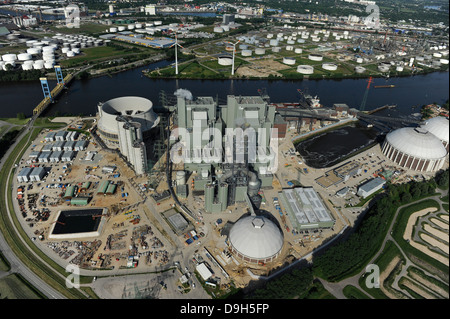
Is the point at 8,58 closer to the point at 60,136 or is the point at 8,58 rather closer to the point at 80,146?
the point at 60,136

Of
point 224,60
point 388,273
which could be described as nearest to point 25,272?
point 388,273

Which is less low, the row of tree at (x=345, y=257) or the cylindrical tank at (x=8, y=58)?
the cylindrical tank at (x=8, y=58)

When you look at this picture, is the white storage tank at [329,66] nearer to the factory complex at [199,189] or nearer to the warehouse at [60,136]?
the factory complex at [199,189]

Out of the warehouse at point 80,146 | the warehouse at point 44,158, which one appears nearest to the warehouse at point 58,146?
Answer: the warehouse at point 80,146

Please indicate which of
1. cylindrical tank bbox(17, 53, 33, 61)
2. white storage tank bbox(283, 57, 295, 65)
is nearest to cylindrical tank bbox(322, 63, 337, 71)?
white storage tank bbox(283, 57, 295, 65)

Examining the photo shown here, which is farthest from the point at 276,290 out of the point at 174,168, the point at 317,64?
the point at 317,64

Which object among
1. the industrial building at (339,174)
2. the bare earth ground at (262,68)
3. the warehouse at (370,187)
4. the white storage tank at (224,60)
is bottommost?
the industrial building at (339,174)

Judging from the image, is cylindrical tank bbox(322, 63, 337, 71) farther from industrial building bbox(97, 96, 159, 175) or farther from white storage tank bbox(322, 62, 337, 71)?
industrial building bbox(97, 96, 159, 175)
